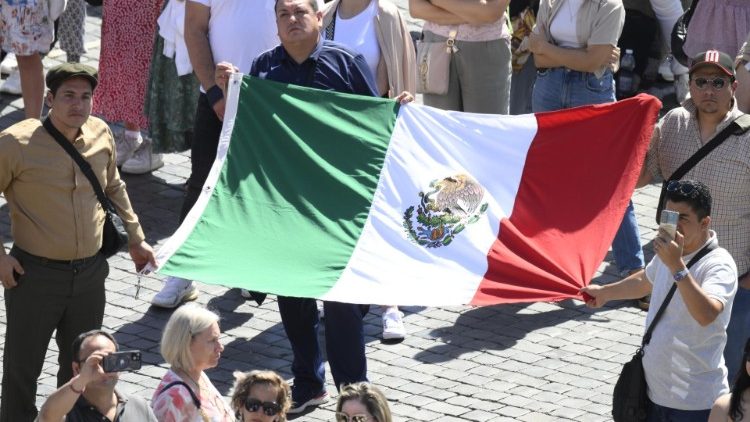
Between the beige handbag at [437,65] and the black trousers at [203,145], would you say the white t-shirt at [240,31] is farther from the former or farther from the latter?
the beige handbag at [437,65]

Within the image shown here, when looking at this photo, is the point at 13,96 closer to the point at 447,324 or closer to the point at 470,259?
the point at 447,324

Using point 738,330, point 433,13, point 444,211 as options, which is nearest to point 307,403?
point 444,211

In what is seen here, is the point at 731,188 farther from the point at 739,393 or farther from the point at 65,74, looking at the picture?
the point at 65,74

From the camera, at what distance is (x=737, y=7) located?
1049cm

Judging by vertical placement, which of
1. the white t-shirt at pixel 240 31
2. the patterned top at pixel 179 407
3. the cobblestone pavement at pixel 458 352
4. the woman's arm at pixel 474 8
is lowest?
the cobblestone pavement at pixel 458 352

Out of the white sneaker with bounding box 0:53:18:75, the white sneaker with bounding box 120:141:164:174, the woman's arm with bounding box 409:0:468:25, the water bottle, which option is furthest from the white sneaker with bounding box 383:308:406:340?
the white sneaker with bounding box 0:53:18:75

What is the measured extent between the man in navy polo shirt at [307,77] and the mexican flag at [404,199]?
0.50 ft

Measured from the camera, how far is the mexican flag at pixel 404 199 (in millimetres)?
7617

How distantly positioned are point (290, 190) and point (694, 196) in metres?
2.14

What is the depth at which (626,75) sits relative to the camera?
12312mm

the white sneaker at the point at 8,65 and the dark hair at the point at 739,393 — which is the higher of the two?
the white sneaker at the point at 8,65

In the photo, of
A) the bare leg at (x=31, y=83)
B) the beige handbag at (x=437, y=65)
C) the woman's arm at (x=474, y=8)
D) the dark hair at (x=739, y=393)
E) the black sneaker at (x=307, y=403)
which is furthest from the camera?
the bare leg at (x=31, y=83)

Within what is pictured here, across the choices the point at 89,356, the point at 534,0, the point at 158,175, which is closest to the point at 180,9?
the point at 158,175

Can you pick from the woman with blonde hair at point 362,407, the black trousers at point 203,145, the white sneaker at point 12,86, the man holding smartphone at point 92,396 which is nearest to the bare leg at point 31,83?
the white sneaker at point 12,86
